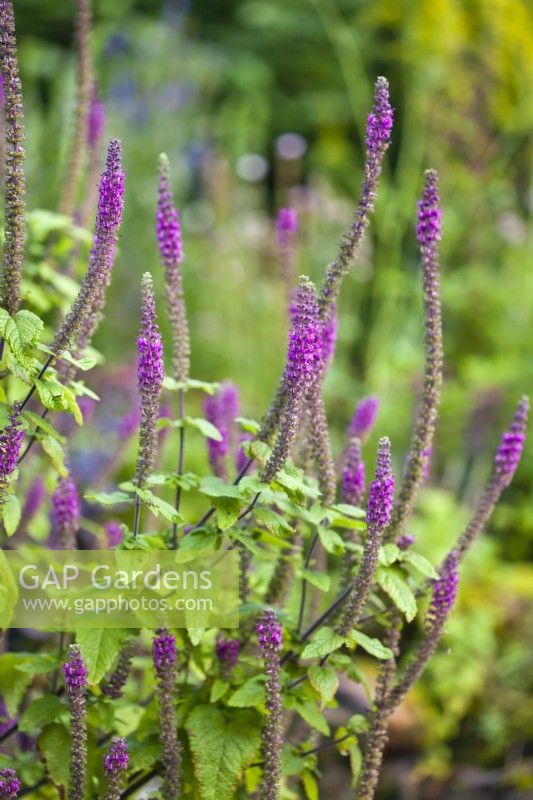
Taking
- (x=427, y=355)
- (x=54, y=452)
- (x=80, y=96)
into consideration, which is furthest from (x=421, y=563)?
(x=80, y=96)

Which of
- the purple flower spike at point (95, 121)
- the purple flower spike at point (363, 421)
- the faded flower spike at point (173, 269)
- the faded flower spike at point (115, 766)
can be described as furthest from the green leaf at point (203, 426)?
the purple flower spike at point (95, 121)

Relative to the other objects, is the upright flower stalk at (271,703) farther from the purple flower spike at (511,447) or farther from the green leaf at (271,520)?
A: the purple flower spike at (511,447)

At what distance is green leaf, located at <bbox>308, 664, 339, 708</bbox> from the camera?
1688 millimetres

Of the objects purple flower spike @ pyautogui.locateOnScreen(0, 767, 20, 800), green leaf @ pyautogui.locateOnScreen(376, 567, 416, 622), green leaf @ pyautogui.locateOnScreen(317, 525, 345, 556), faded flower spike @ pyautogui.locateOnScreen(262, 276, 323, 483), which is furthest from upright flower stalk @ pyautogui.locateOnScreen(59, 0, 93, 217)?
purple flower spike @ pyautogui.locateOnScreen(0, 767, 20, 800)

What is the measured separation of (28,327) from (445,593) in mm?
919

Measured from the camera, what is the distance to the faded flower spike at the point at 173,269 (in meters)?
1.90

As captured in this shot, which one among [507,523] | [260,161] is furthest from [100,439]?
[260,161]

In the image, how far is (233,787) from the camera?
1741 millimetres

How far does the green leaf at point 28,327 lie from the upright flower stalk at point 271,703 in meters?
0.61

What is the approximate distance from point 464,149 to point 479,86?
56 centimetres

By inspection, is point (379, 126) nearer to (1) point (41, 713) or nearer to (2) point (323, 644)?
(2) point (323, 644)

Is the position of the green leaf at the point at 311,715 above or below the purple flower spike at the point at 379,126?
below

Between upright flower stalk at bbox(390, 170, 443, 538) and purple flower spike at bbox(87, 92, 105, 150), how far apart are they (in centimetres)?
126

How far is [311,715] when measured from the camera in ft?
5.94
